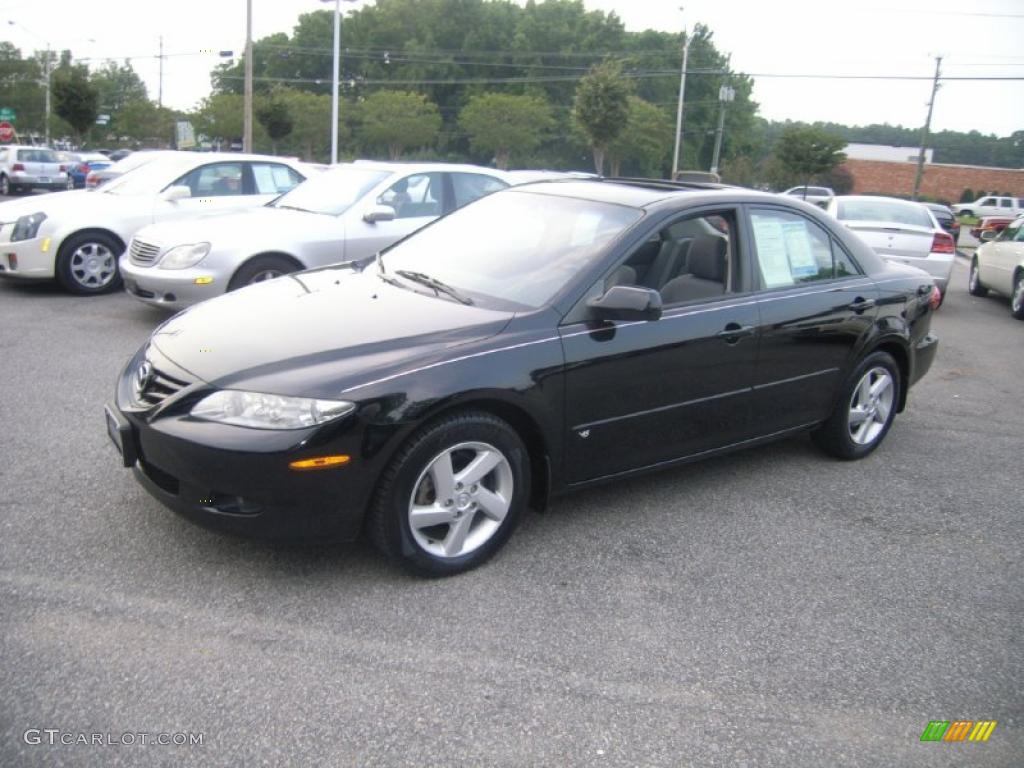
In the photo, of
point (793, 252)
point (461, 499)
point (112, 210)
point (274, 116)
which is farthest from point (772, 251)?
point (274, 116)

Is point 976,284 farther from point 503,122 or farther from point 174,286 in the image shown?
point 503,122

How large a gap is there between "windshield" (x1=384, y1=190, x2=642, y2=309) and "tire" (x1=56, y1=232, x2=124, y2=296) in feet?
19.0

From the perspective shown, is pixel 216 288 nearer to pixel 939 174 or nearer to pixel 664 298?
pixel 664 298

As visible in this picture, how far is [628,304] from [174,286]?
16.4ft

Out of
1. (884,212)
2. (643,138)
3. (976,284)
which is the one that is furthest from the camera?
(643,138)

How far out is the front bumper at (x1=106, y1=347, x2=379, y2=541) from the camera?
316cm

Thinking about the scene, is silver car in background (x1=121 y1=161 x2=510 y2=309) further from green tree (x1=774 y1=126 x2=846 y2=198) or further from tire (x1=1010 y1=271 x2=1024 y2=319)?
green tree (x1=774 y1=126 x2=846 y2=198)

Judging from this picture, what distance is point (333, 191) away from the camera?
8.66 metres

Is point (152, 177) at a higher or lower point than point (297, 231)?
higher

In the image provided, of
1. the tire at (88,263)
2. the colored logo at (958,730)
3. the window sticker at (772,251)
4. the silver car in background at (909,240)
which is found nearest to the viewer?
the colored logo at (958,730)

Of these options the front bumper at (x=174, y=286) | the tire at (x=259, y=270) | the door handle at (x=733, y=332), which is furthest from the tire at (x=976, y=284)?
the front bumper at (x=174, y=286)

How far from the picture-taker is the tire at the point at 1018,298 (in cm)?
1176

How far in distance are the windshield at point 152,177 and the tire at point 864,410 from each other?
7.66m

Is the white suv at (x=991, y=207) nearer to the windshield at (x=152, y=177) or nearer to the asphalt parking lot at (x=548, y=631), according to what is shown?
the windshield at (x=152, y=177)
